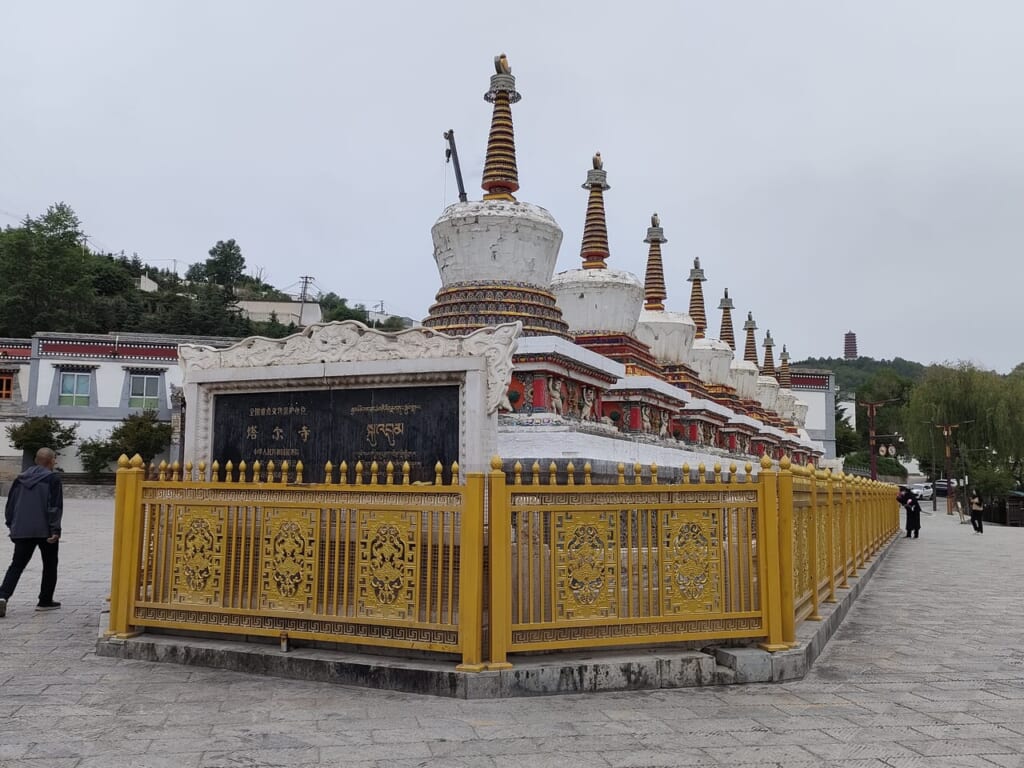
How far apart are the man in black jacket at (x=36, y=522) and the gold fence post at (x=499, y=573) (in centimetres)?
566

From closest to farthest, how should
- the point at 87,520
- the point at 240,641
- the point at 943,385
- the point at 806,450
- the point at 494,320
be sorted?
the point at 240,641 < the point at 494,320 < the point at 87,520 < the point at 806,450 < the point at 943,385

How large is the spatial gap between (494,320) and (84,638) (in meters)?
6.73

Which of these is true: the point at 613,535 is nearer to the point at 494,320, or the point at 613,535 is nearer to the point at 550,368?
the point at 550,368

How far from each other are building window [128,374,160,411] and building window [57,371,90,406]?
215 centimetres

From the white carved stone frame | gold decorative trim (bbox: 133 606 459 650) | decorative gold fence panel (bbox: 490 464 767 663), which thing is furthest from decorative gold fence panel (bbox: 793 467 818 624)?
gold decorative trim (bbox: 133 606 459 650)

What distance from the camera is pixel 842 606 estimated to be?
33.9 ft

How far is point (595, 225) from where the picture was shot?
19.1 metres

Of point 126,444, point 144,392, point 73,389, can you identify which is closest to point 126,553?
point 126,444

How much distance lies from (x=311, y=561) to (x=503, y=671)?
170 centimetres

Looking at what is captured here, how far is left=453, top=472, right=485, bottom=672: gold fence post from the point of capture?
6.17 meters

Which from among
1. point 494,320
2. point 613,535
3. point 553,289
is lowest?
point 613,535

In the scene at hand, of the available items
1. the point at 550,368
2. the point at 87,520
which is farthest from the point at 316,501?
the point at 87,520

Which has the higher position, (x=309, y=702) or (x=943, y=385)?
Answer: (x=943, y=385)

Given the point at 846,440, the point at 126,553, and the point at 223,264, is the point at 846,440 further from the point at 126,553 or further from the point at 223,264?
the point at 126,553
